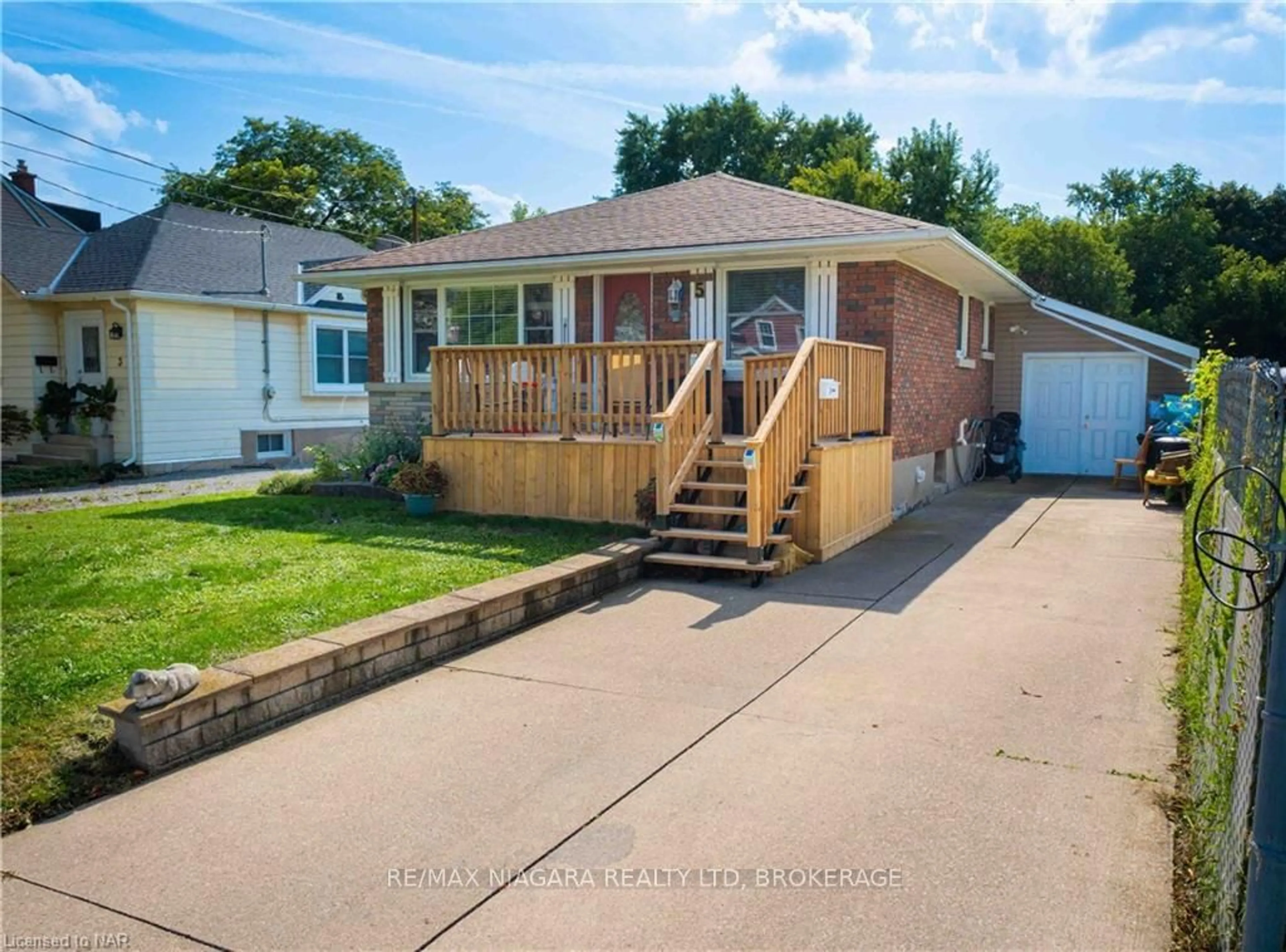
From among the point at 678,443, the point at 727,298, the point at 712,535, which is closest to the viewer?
the point at 712,535

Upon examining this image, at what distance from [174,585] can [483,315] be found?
23.1 ft

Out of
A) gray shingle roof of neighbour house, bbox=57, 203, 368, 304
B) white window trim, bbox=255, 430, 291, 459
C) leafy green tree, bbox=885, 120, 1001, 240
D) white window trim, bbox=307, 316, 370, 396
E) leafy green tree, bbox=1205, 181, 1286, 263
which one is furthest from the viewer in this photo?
leafy green tree, bbox=885, 120, 1001, 240

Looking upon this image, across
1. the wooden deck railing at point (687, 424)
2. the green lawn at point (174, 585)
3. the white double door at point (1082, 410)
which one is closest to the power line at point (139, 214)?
the green lawn at point (174, 585)

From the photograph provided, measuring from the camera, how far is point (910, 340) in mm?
11211

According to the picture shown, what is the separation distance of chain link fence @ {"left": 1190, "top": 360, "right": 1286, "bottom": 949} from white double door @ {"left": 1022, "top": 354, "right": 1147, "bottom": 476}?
1273 cm

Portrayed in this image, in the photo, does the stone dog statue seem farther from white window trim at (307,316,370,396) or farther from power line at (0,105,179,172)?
power line at (0,105,179,172)

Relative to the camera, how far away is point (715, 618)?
650 cm

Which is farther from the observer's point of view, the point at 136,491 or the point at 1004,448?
the point at 1004,448

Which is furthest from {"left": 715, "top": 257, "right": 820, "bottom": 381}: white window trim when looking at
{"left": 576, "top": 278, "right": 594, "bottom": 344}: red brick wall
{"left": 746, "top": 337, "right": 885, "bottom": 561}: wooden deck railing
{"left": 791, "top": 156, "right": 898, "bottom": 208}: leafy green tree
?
{"left": 791, "top": 156, "right": 898, "bottom": 208}: leafy green tree

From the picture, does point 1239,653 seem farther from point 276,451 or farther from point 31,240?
point 31,240

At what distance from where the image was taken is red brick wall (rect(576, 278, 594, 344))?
11.8m

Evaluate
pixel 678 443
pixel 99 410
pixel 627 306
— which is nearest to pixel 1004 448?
pixel 627 306

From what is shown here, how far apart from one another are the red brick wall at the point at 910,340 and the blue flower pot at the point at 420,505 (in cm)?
500

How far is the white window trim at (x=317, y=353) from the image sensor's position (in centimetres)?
1862
